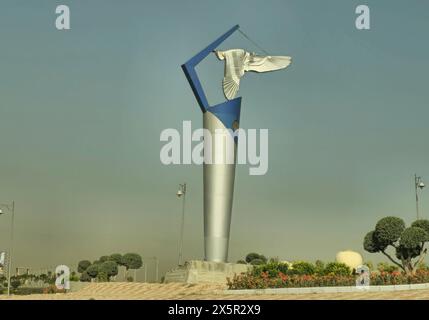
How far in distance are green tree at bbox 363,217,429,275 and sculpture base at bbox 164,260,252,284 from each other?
10743mm

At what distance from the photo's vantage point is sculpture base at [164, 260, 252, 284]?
123 ft

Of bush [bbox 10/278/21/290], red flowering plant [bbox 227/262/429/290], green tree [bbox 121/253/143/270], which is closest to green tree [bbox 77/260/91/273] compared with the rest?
bush [bbox 10/278/21/290]

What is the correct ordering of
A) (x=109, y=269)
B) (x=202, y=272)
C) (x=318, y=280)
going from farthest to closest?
(x=109, y=269) → (x=202, y=272) → (x=318, y=280)

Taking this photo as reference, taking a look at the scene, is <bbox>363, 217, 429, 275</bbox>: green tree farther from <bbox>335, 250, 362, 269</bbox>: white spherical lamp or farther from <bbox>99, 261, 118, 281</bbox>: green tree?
<bbox>99, 261, 118, 281</bbox>: green tree

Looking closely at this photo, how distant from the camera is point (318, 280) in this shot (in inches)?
1166

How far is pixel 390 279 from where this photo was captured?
2881 cm

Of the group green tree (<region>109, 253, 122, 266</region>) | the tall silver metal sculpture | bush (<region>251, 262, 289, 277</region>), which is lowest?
green tree (<region>109, 253, 122, 266</region>)

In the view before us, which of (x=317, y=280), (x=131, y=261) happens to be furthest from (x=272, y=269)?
(x=131, y=261)

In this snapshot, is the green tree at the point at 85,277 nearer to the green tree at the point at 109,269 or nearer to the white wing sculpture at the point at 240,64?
the green tree at the point at 109,269

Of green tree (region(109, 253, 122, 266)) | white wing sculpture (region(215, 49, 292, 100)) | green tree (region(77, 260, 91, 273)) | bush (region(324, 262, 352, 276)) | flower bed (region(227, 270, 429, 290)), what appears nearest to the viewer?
flower bed (region(227, 270, 429, 290))

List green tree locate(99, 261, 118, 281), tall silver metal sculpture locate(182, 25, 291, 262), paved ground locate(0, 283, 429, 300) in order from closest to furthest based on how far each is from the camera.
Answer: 1. paved ground locate(0, 283, 429, 300)
2. tall silver metal sculpture locate(182, 25, 291, 262)
3. green tree locate(99, 261, 118, 281)

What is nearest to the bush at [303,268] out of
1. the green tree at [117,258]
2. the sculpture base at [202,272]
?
the sculpture base at [202,272]

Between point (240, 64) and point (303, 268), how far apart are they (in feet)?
50.2

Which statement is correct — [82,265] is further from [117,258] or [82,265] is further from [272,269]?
[272,269]
